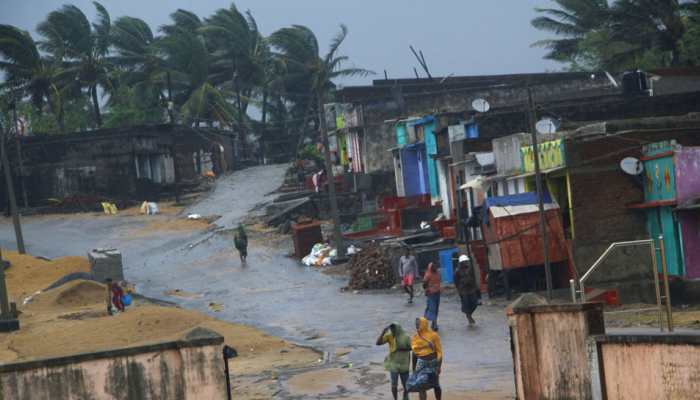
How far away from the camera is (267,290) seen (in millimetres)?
34656

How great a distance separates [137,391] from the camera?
13.6 m

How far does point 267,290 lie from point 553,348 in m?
20.6

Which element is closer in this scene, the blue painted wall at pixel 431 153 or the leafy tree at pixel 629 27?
the blue painted wall at pixel 431 153

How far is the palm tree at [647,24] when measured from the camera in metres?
54.2

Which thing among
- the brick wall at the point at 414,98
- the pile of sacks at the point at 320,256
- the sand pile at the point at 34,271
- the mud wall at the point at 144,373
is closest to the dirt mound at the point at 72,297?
the sand pile at the point at 34,271

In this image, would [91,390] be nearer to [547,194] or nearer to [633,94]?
[547,194]

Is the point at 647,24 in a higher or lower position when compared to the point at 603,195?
higher

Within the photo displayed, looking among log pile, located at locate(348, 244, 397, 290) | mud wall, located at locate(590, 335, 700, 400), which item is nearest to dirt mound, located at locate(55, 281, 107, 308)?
log pile, located at locate(348, 244, 397, 290)

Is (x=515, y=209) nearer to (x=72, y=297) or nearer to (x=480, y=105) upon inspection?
(x=480, y=105)

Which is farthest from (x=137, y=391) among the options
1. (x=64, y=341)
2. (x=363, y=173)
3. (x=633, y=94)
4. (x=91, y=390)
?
(x=363, y=173)

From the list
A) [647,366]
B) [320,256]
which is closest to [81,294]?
[320,256]

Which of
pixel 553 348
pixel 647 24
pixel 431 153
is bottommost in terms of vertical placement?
pixel 553 348

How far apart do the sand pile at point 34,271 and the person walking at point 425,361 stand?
24000mm

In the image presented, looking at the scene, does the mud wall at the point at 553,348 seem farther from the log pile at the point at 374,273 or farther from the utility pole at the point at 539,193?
the log pile at the point at 374,273
